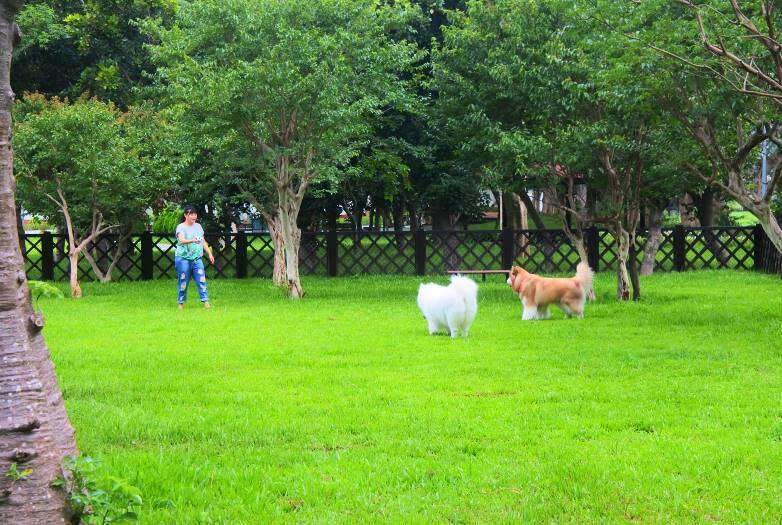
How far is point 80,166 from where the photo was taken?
736 inches

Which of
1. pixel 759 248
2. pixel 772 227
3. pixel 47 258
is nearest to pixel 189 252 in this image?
pixel 772 227

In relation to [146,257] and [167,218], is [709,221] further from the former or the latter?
[146,257]

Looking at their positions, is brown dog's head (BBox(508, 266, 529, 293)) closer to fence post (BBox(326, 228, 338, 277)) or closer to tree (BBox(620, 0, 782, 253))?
tree (BBox(620, 0, 782, 253))

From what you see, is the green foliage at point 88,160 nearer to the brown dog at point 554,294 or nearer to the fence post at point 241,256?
the fence post at point 241,256

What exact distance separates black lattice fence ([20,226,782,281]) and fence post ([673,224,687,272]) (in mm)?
27

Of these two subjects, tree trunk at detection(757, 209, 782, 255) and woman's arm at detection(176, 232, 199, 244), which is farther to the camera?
woman's arm at detection(176, 232, 199, 244)

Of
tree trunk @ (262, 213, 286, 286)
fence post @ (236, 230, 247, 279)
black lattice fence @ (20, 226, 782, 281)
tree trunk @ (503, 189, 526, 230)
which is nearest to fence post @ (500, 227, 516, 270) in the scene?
black lattice fence @ (20, 226, 782, 281)

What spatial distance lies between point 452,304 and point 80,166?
421 inches

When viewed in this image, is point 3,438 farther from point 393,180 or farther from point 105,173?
point 393,180

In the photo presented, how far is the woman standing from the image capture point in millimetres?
15656

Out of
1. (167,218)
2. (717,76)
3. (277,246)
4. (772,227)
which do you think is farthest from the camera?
(167,218)

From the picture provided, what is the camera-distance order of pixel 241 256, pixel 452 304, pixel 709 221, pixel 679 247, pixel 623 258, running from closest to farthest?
pixel 452 304, pixel 623 258, pixel 679 247, pixel 241 256, pixel 709 221

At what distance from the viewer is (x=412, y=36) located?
82.3 ft

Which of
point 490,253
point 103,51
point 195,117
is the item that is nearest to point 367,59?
point 195,117
